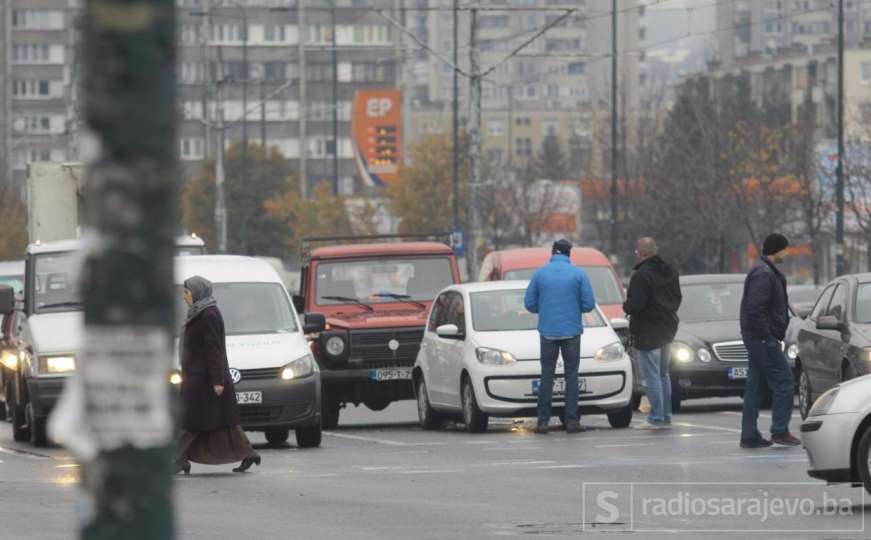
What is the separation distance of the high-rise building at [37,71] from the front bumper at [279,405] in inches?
5255

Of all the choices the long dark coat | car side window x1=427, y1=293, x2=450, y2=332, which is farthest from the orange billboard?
the long dark coat

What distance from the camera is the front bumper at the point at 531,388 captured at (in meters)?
20.3

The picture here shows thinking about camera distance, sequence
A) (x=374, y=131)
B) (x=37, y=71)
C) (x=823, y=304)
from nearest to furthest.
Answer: (x=823, y=304), (x=374, y=131), (x=37, y=71)

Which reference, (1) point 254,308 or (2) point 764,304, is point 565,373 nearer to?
(1) point 254,308

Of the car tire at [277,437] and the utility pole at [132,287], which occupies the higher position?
the utility pole at [132,287]

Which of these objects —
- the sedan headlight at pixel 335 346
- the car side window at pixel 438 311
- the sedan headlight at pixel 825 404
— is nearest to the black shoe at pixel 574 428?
the car side window at pixel 438 311

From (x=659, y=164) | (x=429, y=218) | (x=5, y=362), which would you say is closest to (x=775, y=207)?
(x=659, y=164)

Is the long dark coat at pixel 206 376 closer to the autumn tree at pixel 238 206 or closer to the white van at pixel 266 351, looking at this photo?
the white van at pixel 266 351

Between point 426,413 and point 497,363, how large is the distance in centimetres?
169

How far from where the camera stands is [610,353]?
2089 cm

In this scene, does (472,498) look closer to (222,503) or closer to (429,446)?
(222,503)

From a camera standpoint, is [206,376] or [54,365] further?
[54,365]

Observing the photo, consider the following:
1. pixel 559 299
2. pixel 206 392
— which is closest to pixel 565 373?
pixel 559 299

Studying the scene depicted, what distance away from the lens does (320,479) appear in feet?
50.3
